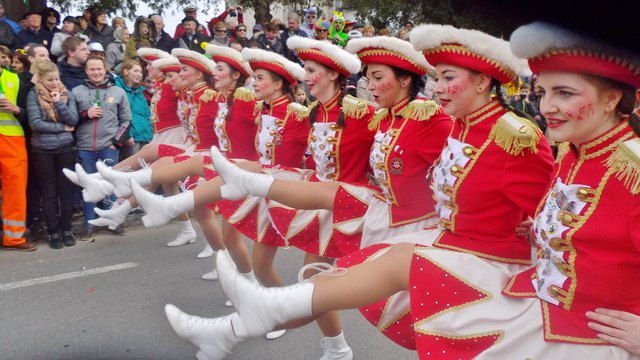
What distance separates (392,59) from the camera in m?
3.08

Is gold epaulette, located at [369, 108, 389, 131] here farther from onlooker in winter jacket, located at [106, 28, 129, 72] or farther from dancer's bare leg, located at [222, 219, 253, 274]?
onlooker in winter jacket, located at [106, 28, 129, 72]

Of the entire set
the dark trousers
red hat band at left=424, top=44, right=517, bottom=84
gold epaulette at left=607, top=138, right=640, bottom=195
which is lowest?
the dark trousers

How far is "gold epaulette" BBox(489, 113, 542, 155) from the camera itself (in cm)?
224

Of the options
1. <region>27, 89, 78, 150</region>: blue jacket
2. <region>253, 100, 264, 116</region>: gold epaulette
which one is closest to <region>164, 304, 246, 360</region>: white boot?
<region>253, 100, 264, 116</region>: gold epaulette

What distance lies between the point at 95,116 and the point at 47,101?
1.67 feet

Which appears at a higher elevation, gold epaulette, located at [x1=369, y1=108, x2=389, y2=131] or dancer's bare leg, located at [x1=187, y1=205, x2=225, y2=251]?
gold epaulette, located at [x1=369, y1=108, x2=389, y2=131]

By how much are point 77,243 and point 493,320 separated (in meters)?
5.15

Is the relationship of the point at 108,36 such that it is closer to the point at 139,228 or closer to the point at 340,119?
the point at 139,228

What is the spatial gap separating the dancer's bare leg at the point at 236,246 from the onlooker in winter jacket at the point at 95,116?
2531mm

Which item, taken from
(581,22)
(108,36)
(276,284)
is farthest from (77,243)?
(581,22)

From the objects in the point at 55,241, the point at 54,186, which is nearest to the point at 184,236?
the point at 55,241

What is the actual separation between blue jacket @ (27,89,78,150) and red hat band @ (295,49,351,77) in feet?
10.9

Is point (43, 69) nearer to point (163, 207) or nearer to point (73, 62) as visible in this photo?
point (73, 62)

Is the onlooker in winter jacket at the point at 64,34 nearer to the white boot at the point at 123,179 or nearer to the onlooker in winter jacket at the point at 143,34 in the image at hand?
the onlooker in winter jacket at the point at 143,34
